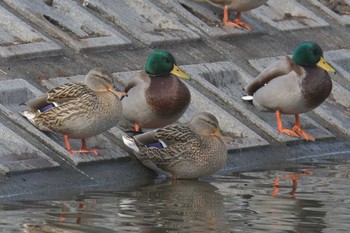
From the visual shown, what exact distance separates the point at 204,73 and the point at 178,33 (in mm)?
1056

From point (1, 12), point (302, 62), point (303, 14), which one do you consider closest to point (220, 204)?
point (302, 62)

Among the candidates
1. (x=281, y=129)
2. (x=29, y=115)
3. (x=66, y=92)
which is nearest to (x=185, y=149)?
(x=66, y=92)

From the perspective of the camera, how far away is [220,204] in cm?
1148

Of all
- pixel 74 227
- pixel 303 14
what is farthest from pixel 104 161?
pixel 303 14

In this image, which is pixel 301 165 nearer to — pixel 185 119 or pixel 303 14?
pixel 185 119

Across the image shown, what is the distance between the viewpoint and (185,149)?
1259 centimetres

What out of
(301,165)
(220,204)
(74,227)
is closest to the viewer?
(74,227)

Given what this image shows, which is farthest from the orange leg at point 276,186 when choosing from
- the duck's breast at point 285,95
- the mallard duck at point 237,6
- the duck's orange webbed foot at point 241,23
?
the duck's orange webbed foot at point 241,23

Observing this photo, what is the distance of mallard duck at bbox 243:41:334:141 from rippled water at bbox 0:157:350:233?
57.0 inches

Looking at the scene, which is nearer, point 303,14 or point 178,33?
point 178,33

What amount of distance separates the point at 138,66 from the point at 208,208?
4.06m

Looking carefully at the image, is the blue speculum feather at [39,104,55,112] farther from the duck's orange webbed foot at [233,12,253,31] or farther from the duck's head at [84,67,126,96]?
the duck's orange webbed foot at [233,12,253,31]

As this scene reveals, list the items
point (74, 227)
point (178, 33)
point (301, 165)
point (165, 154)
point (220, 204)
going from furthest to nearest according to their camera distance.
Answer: point (178, 33)
point (301, 165)
point (165, 154)
point (220, 204)
point (74, 227)

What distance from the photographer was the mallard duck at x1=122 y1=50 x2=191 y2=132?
13.4 metres
